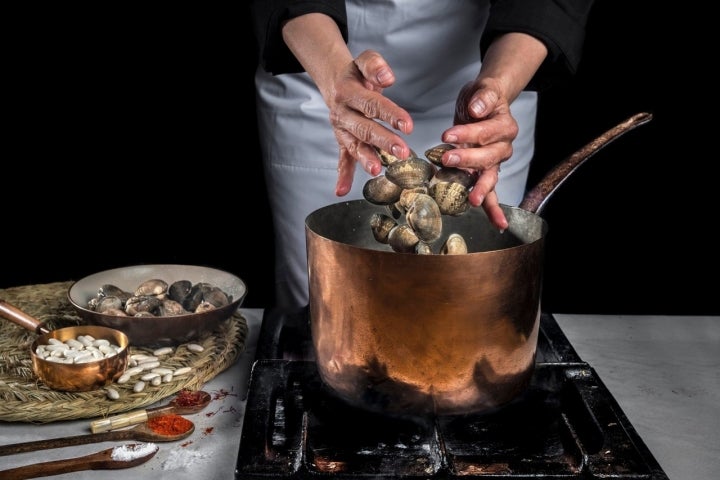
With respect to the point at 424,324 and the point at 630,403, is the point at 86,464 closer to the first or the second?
the point at 424,324

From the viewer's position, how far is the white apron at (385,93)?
1557 millimetres

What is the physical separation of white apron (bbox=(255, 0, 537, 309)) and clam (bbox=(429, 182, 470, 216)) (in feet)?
1.90

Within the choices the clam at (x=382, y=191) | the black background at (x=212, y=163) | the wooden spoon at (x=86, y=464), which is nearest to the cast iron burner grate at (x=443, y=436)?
the wooden spoon at (x=86, y=464)

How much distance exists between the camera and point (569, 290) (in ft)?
7.98

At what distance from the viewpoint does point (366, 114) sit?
108 centimetres

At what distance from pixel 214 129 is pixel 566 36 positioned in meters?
1.19

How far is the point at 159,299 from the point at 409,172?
47 centimetres

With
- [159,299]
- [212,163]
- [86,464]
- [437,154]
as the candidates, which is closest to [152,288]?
[159,299]

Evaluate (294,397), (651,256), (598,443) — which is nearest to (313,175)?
(294,397)

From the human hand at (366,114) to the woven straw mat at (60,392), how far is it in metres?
0.30

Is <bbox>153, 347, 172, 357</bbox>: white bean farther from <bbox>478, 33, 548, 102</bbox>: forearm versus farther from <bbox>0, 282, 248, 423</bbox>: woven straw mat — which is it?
<bbox>478, 33, 548, 102</bbox>: forearm

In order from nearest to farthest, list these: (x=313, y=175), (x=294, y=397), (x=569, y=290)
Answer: (x=294, y=397)
(x=313, y=175)
(x=569, y=290)

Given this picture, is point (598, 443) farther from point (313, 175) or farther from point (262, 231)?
point (262, 231)

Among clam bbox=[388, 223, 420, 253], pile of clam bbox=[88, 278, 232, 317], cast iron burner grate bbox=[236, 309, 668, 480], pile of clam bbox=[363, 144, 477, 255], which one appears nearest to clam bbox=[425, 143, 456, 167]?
pile of clam bbox=[363, 144, 477, 255]
